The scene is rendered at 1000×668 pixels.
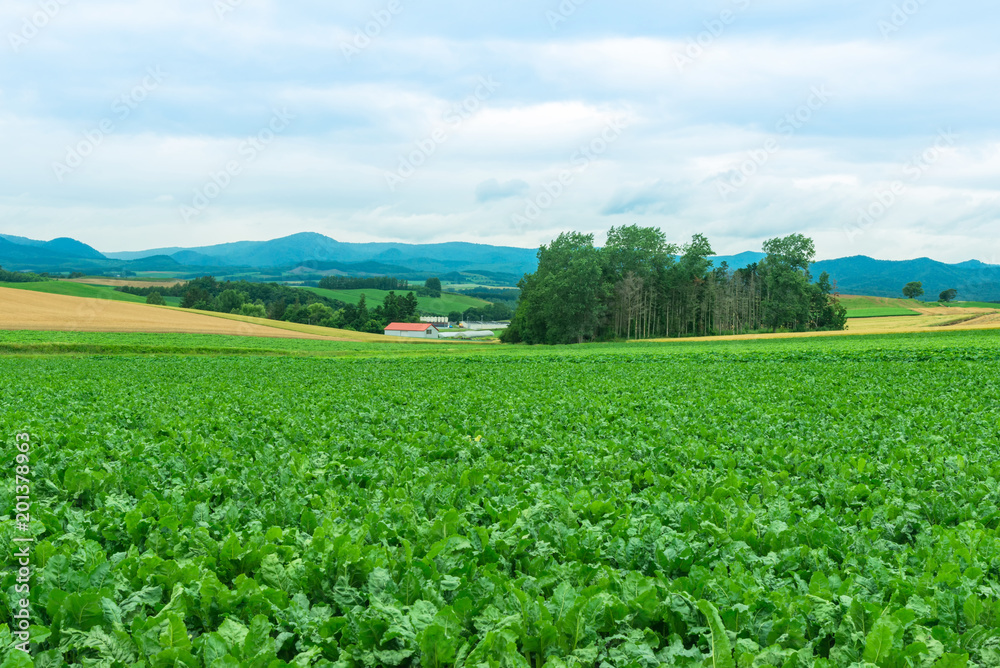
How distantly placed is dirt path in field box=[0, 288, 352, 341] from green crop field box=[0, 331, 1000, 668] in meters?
59.1

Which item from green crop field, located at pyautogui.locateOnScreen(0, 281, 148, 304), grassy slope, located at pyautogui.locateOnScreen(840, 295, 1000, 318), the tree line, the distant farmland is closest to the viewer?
the tree line

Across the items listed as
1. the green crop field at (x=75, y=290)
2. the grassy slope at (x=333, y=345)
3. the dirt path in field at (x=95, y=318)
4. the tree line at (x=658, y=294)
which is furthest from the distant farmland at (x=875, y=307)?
the green crop field at (x=75, y=290)

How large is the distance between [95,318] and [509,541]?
79825 millimetres

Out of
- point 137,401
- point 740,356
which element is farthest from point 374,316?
point 137,401

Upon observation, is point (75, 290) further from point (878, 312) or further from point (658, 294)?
point (878, 312)

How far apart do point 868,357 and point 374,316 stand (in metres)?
116

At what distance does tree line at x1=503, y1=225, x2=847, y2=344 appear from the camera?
85875mm

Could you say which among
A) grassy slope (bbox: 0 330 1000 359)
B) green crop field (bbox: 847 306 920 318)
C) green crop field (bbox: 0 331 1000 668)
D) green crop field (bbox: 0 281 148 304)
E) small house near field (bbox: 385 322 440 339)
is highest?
green crop field (bbox: 0 281 148 304)

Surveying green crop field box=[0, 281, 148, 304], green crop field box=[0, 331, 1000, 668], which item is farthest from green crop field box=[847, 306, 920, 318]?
green crop field box=[0, 281, 148, 304]

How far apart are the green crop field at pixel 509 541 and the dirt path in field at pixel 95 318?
5905cm

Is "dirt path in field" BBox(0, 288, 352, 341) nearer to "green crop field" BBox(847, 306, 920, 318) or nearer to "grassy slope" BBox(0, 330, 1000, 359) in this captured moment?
"grassy slope" BBox(0, 330, 1000, 359)

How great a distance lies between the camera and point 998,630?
3.51m

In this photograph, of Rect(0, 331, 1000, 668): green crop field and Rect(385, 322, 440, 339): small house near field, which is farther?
Rect(385, 322, 440, 339): small house near field

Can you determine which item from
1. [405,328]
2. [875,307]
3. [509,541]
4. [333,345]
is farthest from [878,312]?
[509,541]
